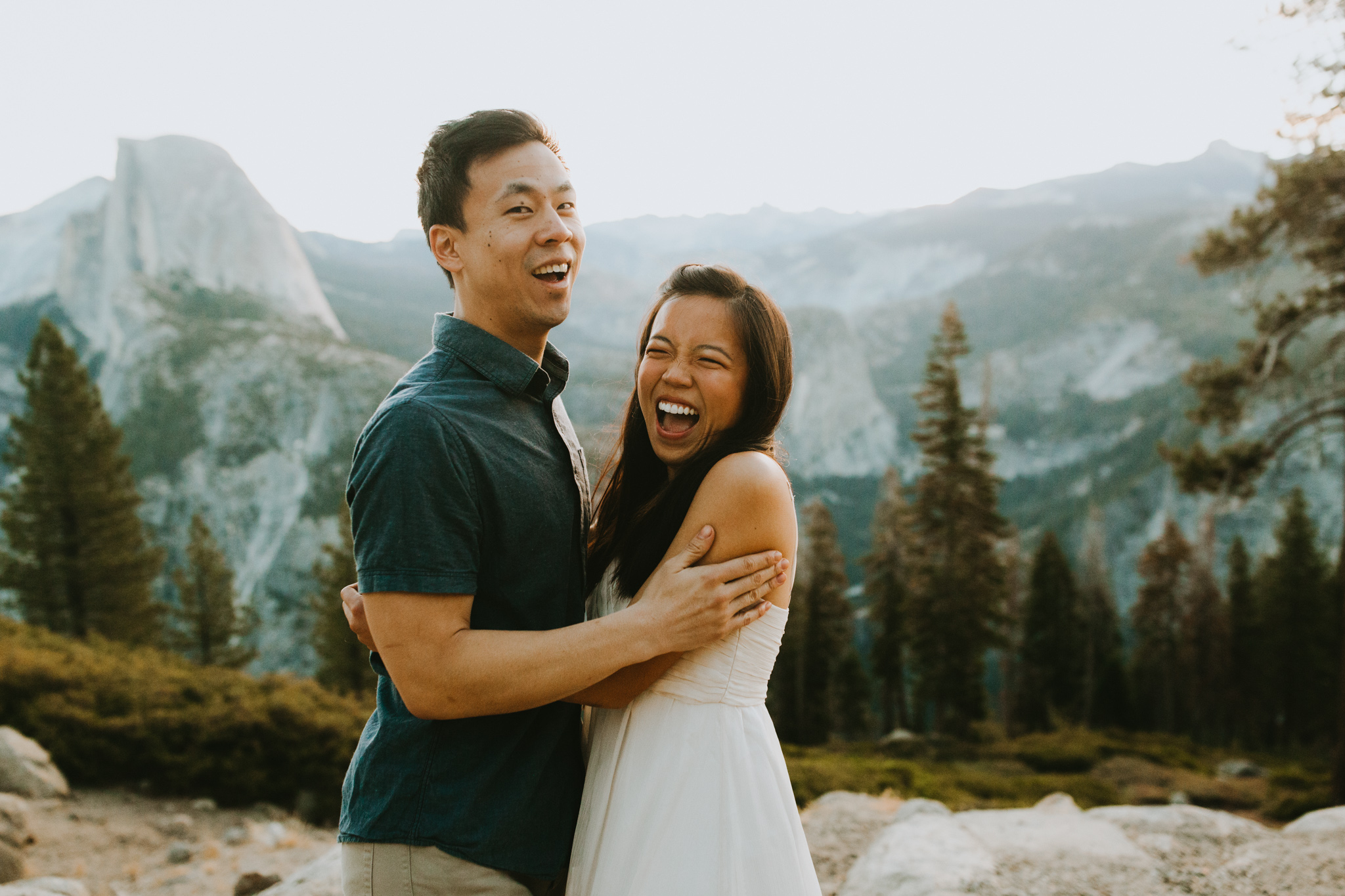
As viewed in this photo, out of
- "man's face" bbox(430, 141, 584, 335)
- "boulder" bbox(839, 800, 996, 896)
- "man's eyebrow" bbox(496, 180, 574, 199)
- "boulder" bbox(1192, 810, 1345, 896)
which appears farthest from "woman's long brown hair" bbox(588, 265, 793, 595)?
"boulder" bbox(1192, 810, 1345, 896)

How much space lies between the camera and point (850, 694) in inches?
1813

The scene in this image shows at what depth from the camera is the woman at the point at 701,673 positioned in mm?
2344

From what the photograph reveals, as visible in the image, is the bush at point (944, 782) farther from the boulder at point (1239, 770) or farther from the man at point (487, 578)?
the boulder at point (1239, 770)

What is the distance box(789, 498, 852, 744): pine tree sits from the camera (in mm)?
39406

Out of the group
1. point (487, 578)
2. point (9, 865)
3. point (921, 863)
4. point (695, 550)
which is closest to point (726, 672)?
point (695, 550)

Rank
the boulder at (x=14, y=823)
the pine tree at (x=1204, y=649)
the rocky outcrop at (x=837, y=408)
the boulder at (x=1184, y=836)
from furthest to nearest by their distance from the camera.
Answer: the rocky outcrop at (x=837, y=408)
the pine tree at (x=1204, y=649)
the boulder at (x=14, y=823)
the boulder at (x=1184, y=836)

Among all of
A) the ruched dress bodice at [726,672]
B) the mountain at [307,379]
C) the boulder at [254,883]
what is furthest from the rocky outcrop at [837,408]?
the ruched dress bodice at [726,672]

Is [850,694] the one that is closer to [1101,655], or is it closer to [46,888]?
[1101,655]

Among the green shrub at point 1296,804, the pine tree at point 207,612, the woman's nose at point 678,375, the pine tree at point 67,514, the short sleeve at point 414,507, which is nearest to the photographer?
the short sleeve at point 414,507

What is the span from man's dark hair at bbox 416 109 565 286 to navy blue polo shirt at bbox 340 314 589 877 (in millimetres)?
333

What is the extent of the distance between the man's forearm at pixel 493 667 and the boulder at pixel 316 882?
469cm

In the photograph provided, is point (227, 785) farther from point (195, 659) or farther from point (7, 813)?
point (195, 659)

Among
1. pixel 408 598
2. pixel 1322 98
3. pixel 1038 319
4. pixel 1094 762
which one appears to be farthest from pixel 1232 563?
pixel 1038 319

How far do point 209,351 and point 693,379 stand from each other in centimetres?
11048
